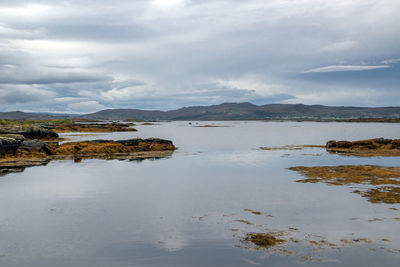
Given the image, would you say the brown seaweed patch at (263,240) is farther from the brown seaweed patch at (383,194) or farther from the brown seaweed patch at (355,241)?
the brown seaweed patch at (383,194)

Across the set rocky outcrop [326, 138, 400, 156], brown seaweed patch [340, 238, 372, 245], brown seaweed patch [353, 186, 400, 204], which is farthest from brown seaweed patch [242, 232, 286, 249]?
rocky outcrop [326, 138, 400, 156]

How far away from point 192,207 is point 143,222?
12.0 feet

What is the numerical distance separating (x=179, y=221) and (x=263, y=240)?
4643 mm

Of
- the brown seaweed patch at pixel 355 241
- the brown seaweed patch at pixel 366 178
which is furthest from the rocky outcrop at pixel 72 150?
the brown seaweed patch at pixel 355 241

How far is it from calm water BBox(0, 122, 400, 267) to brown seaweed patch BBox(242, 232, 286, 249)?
46 centimetres

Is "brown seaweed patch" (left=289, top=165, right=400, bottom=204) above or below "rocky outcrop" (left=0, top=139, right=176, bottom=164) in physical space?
below

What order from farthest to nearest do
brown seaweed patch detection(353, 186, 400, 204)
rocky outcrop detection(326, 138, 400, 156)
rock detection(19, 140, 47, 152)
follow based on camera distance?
1. rocky outcrop detection(326, 138, 400, 156)
2. rock detection(19, 140, 47, 152)
3. brown seaweed patch detection(353, 186, 400, 204)

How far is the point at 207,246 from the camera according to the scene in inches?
495

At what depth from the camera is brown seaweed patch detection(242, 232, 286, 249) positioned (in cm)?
1252

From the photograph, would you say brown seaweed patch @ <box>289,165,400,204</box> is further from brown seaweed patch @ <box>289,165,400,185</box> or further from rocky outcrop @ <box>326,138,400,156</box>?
rocky outcrop @ <box>326,138,400,156</box>

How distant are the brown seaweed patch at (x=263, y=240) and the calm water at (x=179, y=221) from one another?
46 cm

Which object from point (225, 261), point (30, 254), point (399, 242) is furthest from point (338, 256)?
point (30, 254)

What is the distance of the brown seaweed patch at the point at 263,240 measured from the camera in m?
12.5

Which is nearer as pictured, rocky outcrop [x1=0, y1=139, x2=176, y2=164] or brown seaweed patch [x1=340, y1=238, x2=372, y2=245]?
brown seaweed patch [x1=340, y1=238, x2=372, y2=245]
